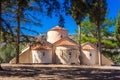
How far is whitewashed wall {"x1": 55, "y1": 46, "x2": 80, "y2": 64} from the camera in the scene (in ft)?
136

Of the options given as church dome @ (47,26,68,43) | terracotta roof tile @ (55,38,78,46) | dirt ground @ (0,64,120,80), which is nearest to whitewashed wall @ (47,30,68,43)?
church dome @ (47,26,68,43)

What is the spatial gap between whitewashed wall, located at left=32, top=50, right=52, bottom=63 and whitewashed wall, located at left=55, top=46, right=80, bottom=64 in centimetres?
162

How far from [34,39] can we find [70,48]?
7.95m

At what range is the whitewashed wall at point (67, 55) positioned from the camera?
41.5 meters

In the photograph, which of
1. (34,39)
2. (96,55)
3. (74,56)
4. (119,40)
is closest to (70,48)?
(74,56)

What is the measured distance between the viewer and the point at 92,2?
45.2 ft

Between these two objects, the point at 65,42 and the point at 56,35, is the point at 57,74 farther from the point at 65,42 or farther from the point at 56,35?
the point at 56,35

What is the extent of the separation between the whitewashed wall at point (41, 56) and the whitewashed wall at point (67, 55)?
5.30 ft

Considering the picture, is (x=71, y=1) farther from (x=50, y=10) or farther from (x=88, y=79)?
(x=88, y=79)

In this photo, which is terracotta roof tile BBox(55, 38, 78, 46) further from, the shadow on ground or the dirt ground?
the shadow on ground

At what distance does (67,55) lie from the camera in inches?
1638

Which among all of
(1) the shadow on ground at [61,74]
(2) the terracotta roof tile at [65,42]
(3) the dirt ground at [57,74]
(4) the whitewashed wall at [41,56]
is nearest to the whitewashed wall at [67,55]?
(2) the terracotta roof tile at [65,42]

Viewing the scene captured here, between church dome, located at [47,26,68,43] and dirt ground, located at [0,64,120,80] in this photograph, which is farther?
church dome, located at [47,26,68,43]

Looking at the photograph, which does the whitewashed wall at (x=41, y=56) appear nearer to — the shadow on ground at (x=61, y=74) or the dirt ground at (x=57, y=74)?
the dirt ground at (x=57, y=74)
